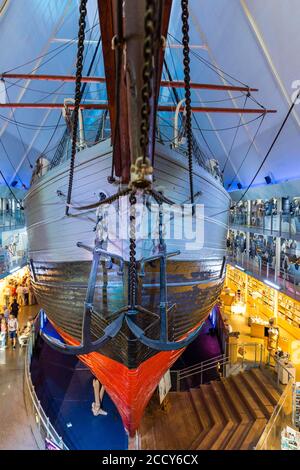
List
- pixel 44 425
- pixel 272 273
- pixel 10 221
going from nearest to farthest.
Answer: pixel 44 425, pixel 272 273, pixel 10 221

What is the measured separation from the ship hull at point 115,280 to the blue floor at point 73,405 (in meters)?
1.46

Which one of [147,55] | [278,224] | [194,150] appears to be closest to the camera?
[147,55]

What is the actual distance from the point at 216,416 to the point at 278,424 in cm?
171

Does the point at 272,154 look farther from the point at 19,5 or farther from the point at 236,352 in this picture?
the point at 19,5

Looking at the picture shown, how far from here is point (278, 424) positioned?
4.66 m

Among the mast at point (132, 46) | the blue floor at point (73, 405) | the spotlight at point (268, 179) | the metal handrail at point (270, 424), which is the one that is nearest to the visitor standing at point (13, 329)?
the blue floor at point (73, 405)

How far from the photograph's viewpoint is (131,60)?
74.2 inches

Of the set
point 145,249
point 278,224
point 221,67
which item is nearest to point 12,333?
point 145,249

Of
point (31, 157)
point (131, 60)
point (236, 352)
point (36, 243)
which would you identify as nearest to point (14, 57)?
point (31, 157)

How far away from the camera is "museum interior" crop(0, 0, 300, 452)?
8.80 ft

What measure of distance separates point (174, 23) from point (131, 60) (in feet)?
50.2

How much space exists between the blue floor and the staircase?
0.66 metres

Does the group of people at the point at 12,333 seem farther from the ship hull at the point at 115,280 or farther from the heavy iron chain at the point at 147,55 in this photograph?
the heavy iron chain at the point at 147,55

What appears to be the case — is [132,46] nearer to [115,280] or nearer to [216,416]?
[115,280]
